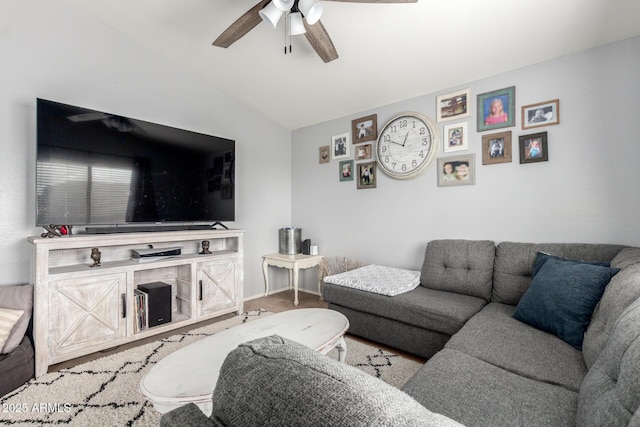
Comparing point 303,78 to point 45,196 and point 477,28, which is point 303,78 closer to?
point 477,28

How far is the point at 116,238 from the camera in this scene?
7.17 ft

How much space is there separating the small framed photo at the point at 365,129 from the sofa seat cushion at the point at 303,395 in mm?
2958

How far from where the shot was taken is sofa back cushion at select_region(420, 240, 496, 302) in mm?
2213

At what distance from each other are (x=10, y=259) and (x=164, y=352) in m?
1.30

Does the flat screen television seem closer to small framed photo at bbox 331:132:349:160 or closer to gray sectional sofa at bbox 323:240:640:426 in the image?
small framed photo at bbox 331:132:349:160

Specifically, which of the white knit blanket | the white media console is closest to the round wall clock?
the white knit blanket

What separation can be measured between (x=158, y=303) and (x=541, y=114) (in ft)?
11.3

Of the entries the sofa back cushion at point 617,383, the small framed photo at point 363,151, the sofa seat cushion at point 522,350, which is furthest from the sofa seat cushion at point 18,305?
the small framed photo at point 363,151

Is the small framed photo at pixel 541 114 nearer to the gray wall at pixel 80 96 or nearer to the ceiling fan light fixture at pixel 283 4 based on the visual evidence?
the ceiling fan light fixture at pixel 283 4

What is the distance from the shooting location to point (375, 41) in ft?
7.54

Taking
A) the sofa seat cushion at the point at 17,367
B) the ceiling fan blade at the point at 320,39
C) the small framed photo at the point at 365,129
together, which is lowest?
the sofa seat cushion at the point at 17,367

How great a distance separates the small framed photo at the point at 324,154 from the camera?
11.8 feet

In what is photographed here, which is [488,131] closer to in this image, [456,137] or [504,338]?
[456,137]

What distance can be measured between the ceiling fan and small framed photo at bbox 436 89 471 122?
1.20m
